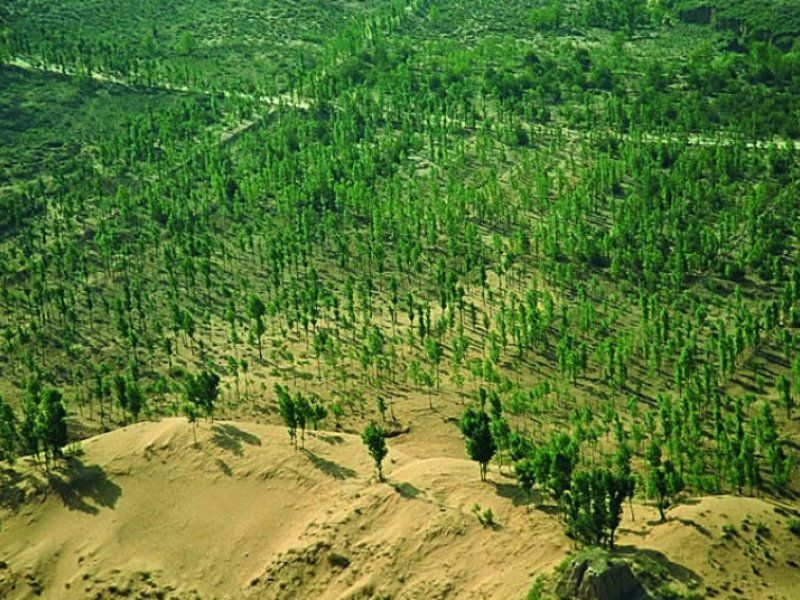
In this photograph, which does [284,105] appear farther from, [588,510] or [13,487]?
[588,510]

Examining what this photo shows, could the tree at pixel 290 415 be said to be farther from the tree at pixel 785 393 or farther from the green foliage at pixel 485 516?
the tree at pixel 785 393

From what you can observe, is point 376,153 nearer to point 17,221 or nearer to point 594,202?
point 594,202

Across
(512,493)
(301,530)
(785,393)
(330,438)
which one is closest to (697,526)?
(512,493)

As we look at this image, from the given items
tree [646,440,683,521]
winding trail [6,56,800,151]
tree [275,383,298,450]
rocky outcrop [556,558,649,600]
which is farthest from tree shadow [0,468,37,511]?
winding trail [6,56,800,151]

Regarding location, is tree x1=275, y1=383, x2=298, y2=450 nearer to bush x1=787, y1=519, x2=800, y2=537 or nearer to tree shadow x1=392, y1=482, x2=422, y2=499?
tree shadow x1=392, y1=482, x2=422, y2=499

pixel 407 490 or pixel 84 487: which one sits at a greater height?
pixel 407 490

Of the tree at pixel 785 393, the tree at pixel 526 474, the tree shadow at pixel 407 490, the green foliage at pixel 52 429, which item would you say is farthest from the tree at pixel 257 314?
the tree at pixel 785 393

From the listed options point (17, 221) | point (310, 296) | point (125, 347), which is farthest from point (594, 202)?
point (17, 221)
